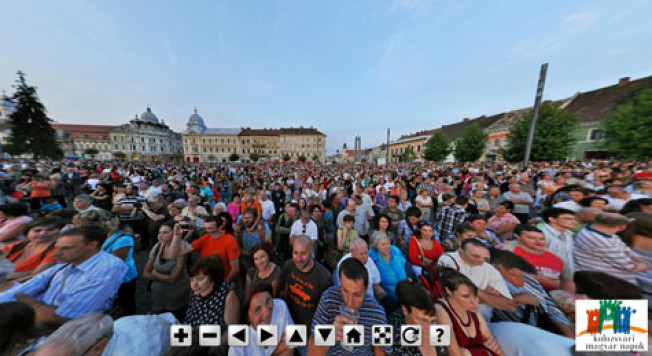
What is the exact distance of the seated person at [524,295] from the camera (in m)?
1.88

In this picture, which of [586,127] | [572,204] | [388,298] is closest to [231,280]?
[388,298]

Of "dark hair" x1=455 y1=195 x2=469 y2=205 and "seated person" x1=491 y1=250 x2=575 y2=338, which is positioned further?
"dark hair" x1=455 y1=195 x2=469 y2=205

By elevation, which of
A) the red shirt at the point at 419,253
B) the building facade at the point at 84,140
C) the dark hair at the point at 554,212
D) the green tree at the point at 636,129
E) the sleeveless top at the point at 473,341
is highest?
the building facade at the point at 84,140

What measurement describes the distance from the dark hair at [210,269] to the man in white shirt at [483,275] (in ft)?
8.91

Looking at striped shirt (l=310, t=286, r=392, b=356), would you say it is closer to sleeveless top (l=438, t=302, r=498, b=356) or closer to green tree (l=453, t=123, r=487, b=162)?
sleeveless top (l=438, t=302, r=498, b=356)

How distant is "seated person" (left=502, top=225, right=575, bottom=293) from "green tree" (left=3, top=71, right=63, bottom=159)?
45.6 meters

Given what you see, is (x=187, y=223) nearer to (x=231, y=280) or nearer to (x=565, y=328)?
(x=231, y=280)

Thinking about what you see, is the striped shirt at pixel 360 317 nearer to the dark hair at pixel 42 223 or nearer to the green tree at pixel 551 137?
the dark hair at pixel 42 223

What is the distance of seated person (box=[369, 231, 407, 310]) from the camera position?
2.53 meters

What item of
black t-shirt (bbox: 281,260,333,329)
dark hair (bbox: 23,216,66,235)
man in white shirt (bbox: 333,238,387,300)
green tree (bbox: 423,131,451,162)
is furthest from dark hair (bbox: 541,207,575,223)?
green tree (bbox: 423,131,451,162)

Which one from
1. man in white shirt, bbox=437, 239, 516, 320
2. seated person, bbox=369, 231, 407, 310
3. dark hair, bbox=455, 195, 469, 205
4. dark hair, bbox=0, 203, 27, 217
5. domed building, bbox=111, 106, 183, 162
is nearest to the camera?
man in white shirt, bbox=437, 239, 516, 320

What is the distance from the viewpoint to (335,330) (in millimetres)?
1787

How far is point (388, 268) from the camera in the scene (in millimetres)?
2607

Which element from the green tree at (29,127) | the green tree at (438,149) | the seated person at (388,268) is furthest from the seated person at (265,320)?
the green tree at (29,127)
